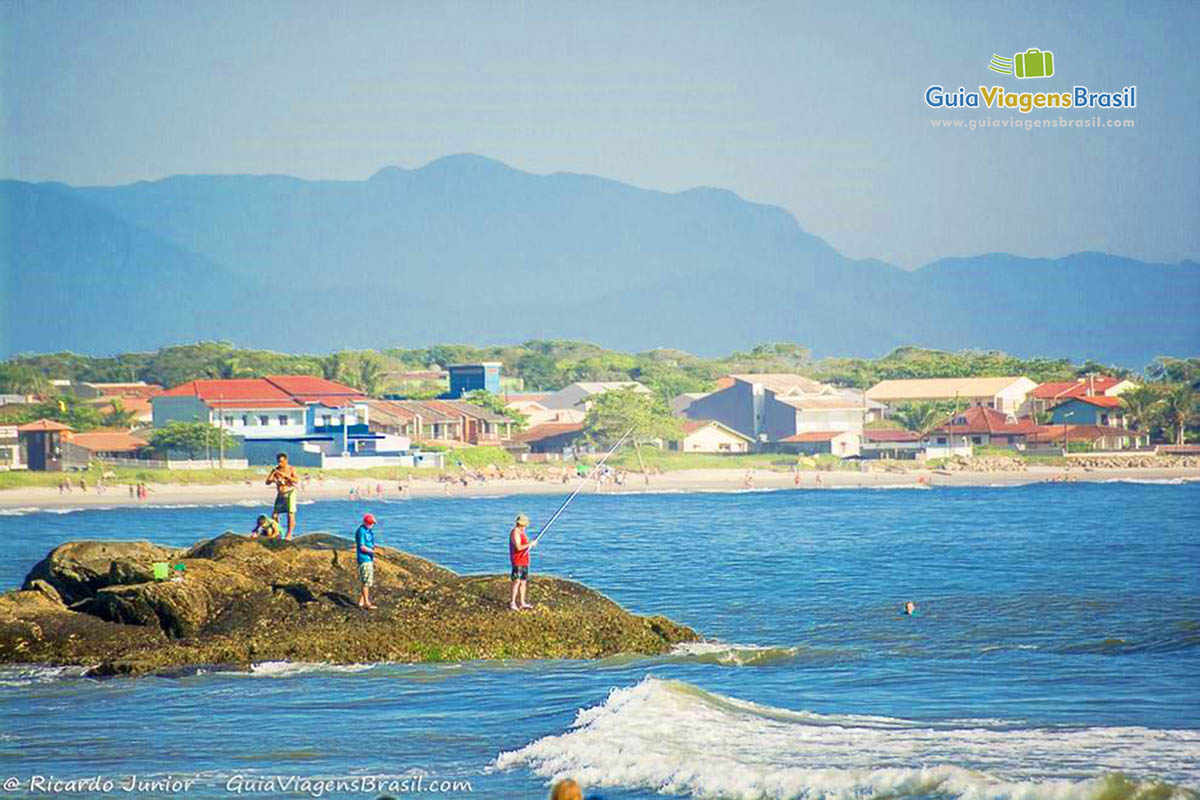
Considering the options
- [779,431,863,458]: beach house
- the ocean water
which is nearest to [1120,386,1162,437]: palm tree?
[779,431,863,458]: beach house

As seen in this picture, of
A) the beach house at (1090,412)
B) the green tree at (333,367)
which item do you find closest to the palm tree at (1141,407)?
the beach house at (1090,412)

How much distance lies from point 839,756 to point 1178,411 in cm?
9795

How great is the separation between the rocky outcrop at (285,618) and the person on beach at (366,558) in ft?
0.64

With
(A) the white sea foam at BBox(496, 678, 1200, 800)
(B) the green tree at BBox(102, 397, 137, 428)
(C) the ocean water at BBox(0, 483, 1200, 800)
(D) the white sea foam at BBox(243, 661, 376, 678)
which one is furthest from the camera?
(B) the green tree at BBox(102, 397, 137, 428)

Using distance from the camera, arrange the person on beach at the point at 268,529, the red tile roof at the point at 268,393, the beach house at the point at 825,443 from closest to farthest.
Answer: the person on beach at the point at 268,529, the red tile roof at the point at 268,393, the beach house at the point at 825,443

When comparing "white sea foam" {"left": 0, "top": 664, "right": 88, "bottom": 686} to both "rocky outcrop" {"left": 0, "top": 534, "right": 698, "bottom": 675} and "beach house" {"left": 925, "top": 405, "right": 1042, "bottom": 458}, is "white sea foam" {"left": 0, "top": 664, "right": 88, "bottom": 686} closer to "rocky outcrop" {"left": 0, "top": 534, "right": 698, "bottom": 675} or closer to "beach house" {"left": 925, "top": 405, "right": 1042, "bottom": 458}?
"rocky outcrop" {"left": 0, "top": 534, "right": 698, "bottom": 675}

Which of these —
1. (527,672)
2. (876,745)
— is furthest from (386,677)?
(876,745)

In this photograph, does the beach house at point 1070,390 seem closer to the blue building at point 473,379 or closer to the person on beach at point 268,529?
the blue building at point 473,379

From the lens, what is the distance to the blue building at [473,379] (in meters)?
124

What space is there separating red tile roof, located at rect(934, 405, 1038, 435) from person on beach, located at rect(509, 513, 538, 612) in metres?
87.2

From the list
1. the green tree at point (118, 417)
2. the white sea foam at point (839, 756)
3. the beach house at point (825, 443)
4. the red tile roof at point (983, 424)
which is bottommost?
the white sea foam at point (839, 756)

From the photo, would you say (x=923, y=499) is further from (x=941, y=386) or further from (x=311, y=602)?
(x=311, y=602)

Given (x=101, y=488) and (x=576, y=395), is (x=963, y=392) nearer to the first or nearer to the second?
(x=576, y=395)

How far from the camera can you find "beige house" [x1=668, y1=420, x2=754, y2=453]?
4023 inches
